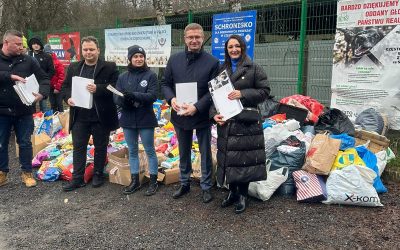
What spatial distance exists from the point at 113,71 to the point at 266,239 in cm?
278

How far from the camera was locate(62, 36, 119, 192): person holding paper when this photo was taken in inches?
A: 185

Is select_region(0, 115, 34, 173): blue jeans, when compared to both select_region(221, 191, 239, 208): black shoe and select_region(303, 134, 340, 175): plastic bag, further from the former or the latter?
select_region(303, 134, 340, 175): plastic bag

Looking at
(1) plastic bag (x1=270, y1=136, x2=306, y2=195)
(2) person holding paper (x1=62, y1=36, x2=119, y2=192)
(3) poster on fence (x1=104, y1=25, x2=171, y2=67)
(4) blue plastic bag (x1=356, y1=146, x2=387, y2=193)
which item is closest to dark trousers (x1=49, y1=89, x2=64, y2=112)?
(3) poster on fence (x1=104, y1=25, x2=171, y2=67)

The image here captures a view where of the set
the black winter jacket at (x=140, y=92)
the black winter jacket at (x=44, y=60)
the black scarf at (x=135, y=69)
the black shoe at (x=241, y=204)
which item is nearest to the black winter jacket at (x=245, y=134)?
the black shoe at (x=241, y=204)

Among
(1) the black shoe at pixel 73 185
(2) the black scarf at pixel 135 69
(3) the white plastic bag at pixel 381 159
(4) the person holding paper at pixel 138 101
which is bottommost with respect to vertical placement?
(1) the black shoe at pixel 73 185

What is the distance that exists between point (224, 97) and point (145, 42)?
571 centimetres

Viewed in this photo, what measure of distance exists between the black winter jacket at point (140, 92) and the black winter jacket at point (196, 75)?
29cm

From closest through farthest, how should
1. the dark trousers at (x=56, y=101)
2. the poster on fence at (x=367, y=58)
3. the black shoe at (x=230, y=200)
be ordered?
1. the black shoe at (x=230, y=200)
2. the poster on fence at (x=367, y=58)
3. the dark trousers at (x=56, y=101)

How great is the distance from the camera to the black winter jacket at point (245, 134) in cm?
379

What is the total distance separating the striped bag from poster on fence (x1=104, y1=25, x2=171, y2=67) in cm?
503

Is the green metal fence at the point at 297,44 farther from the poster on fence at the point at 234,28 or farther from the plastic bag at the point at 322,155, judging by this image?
the plastic bag at the point at 322,155

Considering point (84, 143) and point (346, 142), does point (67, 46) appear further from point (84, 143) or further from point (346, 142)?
point (346, 142)

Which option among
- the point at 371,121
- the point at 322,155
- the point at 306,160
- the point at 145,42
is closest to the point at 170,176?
the point at 306,160

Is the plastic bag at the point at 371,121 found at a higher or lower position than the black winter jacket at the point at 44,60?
lower
